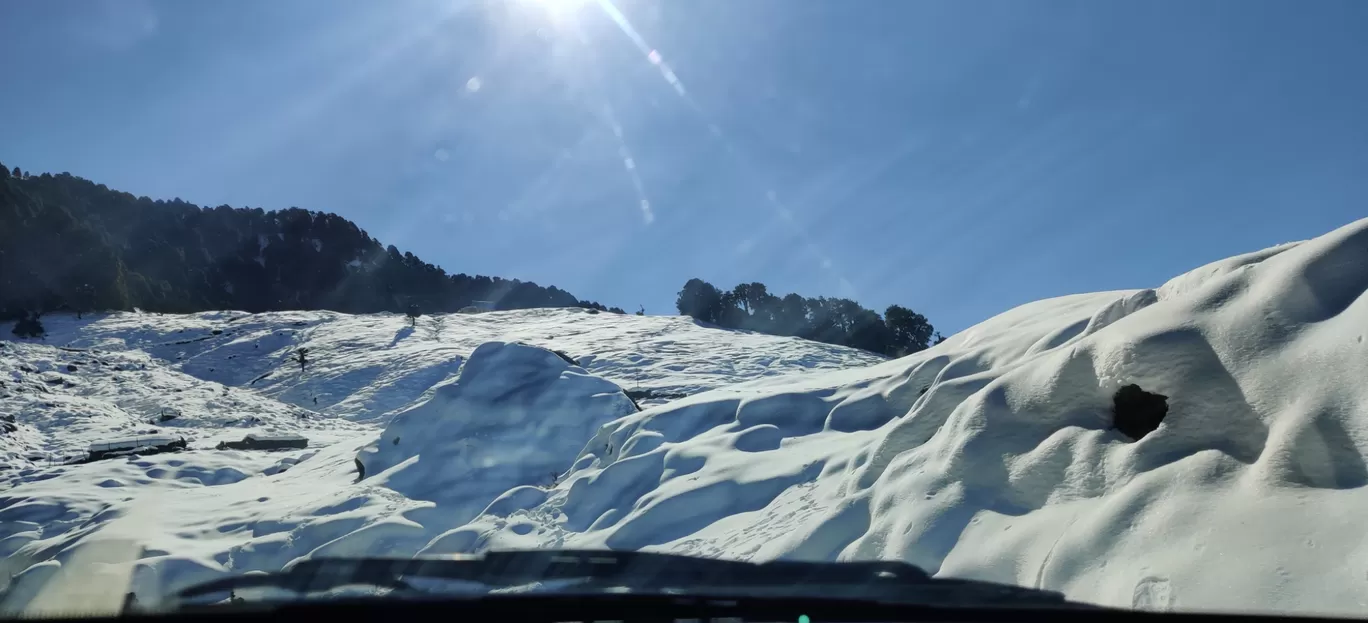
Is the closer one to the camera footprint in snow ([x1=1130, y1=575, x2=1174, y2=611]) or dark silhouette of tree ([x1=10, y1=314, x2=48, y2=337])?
footprint in snow ([x1=1130, y1=575, x2=1174, y2=611])

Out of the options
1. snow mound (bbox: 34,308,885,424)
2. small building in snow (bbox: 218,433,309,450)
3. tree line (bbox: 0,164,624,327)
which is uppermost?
tree line (bbox: 0,164,624,327)

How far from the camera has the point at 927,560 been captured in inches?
219

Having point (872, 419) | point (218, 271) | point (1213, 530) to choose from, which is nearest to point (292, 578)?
point (1213, 530)

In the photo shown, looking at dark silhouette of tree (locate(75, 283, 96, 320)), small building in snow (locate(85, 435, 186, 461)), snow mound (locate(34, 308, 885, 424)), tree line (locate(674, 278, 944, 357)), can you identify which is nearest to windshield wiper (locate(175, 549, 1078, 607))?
small building in snow (locate(85, 435, 186, 461))

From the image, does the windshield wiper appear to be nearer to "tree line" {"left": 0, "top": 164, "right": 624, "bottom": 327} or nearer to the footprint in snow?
the footprint in snow

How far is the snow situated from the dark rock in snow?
9cm

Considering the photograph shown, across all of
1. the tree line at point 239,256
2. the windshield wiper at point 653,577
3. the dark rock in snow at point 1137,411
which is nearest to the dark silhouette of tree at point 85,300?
the tree line at point 239,256

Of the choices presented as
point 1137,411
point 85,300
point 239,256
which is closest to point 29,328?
point 85,300

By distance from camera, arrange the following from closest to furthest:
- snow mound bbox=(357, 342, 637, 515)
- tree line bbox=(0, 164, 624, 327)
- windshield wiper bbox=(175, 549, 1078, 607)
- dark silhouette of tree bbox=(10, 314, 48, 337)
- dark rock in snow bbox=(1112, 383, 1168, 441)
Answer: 1. windshield wiper bbox=(175, 549, 1078, 607)
2. dark rock in snow bbox=(1112, 383, 1168, 441)
3. snow mound bbox=(357, 342, 637, 515)
4. dark silhouette of tree bbox=(10, 314, 48, 337)
5. tree line bbox=(0, 164, 624, 327)

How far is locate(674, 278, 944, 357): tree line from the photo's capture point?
6988 centimetres

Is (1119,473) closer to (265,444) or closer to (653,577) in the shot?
(653,577)

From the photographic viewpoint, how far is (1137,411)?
19.1 feet

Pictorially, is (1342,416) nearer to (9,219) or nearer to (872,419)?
(872,419)

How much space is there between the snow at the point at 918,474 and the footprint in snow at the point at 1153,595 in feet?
0.08
